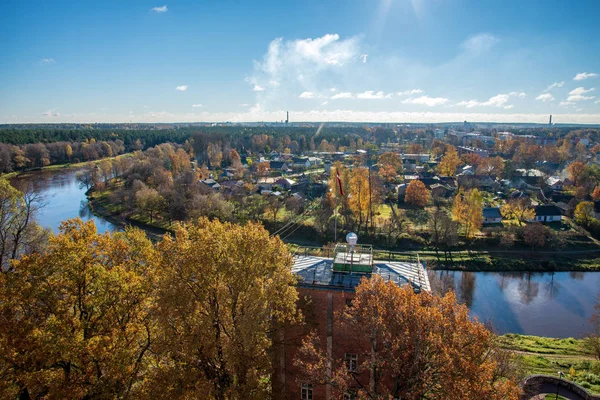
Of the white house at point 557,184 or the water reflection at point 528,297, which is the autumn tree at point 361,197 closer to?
the water reflection at point 528,297

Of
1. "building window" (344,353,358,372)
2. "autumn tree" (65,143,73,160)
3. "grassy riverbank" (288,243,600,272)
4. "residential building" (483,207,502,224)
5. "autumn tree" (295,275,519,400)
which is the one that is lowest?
"grassy riverbank" (288,243,600,272)

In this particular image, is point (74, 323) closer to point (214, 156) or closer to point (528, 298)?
point (528, 298)

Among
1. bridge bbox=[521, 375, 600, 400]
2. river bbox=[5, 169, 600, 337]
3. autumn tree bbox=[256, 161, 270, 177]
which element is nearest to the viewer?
bridge bbox=[521, 375, 600, 400]

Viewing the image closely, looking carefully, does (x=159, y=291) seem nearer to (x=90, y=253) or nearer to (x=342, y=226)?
(x=90, y=253)

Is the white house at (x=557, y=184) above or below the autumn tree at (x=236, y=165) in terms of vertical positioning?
below

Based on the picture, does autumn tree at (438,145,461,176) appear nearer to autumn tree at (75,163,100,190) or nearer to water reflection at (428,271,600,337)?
water reflection at (428,271,600,337)

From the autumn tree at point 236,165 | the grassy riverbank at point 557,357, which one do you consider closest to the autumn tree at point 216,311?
the grassy riverbank at point 557,357

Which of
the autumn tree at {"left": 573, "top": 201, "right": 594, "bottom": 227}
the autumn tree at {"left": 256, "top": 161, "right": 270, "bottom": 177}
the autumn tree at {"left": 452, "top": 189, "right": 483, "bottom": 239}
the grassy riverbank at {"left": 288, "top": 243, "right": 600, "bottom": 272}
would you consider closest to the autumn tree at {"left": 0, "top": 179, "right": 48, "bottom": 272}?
the grassy riverbank at {"left": 288, "top": 243, "right": 600, "bottom": 272}
